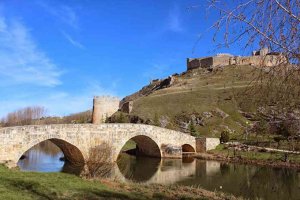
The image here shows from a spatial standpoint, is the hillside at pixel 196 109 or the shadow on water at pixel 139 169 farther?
the hillside at pixel 196 109

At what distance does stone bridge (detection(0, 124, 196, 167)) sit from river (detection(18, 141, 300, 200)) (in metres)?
1.19

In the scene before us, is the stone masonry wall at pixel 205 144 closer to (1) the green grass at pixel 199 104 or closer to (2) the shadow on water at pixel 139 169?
(2) the shadow on water at pixel 139 169

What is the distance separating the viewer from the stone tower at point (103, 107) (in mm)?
41781

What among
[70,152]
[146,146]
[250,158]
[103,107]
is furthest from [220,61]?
[70,152]

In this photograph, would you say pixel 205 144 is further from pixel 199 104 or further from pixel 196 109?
pixel 199 104

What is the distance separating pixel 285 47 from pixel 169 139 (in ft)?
88.2

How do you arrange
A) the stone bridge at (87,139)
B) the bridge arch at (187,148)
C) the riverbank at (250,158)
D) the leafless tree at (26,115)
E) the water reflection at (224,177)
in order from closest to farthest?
1. the water reflection at (224,177)
2. the stone bridge at (87,139)
3. the riverbank at (250,158)
4. the bridge arch at (187,148)
5. the leafless tree at (26,115)

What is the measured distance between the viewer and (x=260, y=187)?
17.0 m

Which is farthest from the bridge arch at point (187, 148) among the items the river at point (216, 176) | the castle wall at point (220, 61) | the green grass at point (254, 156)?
the castle wall at point (220, 61)

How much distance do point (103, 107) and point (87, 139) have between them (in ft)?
66.7

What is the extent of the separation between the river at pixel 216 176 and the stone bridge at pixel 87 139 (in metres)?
1.19

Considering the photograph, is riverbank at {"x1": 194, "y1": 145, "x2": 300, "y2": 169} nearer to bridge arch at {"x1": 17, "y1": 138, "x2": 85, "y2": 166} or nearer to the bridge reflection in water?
the bridge reflection in water

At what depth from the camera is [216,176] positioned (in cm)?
2016

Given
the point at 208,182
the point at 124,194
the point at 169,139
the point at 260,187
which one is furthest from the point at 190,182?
the point at 169,139
